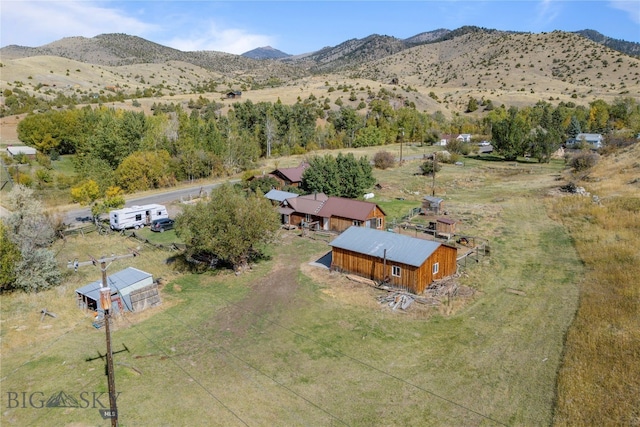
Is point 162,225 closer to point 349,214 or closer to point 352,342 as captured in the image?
point 349,214

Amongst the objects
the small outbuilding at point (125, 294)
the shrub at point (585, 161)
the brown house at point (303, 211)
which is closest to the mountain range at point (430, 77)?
the shrub at point (585, 161)

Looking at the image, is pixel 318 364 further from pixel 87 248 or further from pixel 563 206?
pixel 563 206

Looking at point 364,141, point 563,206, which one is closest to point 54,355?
point 563,206

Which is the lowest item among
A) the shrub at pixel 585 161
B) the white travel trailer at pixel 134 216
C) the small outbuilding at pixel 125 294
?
Result: the small outbuilding at pixel 125 294

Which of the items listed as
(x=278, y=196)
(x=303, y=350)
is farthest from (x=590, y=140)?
(x=303, y=350)

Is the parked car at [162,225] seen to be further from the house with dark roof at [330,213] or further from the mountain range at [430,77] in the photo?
the mountain range at [430,77]
